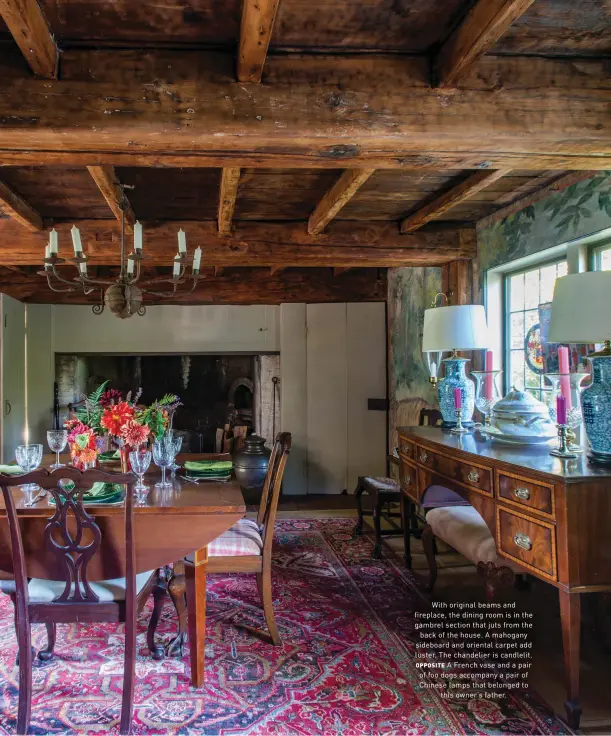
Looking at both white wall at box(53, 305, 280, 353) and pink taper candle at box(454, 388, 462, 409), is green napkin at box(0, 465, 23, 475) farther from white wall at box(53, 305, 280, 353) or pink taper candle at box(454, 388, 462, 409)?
white wall at box(53, 305, 280, 353)

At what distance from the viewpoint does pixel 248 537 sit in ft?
7.97

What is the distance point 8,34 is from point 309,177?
1.48m

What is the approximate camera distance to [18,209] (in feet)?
10.1

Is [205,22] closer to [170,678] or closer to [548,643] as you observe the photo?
[170,678]

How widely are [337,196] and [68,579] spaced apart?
211cm

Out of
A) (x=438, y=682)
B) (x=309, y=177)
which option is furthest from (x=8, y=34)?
(x=438, y=682)

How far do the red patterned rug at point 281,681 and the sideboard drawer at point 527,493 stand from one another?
0.69m

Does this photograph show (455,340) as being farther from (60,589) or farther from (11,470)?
(11,470)

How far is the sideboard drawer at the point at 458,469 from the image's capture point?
2081 mm

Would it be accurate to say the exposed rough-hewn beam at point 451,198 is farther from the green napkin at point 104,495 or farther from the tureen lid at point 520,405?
the green napkin at point 104,495

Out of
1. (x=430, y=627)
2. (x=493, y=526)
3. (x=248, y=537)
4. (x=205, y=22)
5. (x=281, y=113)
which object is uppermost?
(x=205, y=22)

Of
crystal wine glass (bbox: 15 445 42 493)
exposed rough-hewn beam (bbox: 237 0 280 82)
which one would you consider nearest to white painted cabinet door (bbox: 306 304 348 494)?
crystal wine glass (bbox: 15 445 42 493)

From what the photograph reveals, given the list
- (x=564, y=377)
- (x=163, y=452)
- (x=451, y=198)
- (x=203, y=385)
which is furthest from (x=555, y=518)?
(x=203, y=385)

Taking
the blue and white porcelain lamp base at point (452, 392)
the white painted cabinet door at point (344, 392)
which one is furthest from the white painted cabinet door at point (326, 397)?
the blue and white porcelain lamp base at point (452, 392)
